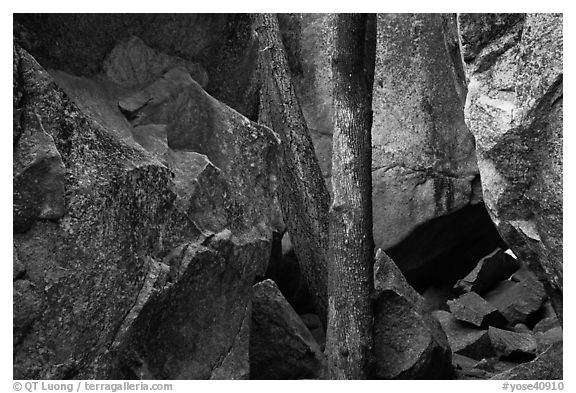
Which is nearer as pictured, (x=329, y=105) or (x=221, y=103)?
(x=221, y=103)

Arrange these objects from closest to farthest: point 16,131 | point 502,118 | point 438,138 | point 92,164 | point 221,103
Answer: point 16,131 → point 92,164 → point 502,118 → point 221,103 → point 438,138

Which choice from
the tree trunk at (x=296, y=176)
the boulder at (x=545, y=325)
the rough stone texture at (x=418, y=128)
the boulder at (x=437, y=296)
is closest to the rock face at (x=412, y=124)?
the rough stone texture at (x=418, y=128)

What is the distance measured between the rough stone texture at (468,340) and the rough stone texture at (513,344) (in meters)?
0.06

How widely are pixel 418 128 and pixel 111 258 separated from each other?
4000mm

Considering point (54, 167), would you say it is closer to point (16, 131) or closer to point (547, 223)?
point (16, 131)

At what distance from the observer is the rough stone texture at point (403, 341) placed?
4879 mm

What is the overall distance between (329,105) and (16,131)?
14.1ft

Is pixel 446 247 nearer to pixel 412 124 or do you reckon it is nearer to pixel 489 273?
pixel 489 273

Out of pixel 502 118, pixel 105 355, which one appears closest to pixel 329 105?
pixel 502 118

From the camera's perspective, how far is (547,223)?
10.8 ft

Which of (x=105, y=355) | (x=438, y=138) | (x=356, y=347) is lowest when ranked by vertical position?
(x=105, y=355)

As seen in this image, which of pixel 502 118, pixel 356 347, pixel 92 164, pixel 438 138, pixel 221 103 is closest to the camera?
pixel 92 164

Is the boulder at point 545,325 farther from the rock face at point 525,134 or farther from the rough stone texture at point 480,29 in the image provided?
the rough stone texture at point 480,29

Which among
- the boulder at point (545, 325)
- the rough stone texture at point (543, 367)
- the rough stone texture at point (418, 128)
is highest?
the rough stone texture at point (418, 128)
